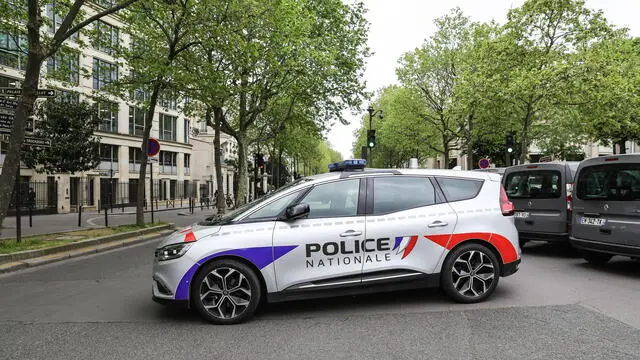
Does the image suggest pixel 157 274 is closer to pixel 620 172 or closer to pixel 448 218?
pixel 448 218

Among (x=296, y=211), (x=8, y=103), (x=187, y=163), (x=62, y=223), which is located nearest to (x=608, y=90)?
(x=296, y=211)

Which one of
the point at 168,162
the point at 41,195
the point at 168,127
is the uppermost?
the point at 168,127

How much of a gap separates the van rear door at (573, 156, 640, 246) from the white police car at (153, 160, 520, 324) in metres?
2.54

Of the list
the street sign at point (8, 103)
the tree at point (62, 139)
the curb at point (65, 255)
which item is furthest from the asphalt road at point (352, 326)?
the tree at point (62, 139)

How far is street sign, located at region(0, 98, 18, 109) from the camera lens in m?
10.3

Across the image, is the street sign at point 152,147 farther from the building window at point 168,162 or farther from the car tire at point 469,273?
the building window at point 168,162

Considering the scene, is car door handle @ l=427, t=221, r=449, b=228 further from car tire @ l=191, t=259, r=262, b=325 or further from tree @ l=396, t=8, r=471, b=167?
tree @ l=396, t=8, r=471, b=167

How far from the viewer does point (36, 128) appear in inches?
1065

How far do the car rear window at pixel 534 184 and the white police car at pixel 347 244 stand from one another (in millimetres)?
3900

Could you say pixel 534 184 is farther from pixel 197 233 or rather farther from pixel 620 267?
pixel 197 233

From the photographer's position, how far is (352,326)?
4.70 metres

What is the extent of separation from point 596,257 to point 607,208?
46.4 inches

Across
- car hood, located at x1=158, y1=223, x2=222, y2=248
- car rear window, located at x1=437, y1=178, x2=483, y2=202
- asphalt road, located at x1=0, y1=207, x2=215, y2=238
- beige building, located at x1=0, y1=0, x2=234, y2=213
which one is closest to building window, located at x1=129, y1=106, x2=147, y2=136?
beige building, located at x1=0, y1=0, x2=234, y2=213

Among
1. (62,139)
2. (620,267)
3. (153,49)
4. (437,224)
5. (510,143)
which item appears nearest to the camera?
(437,224)
